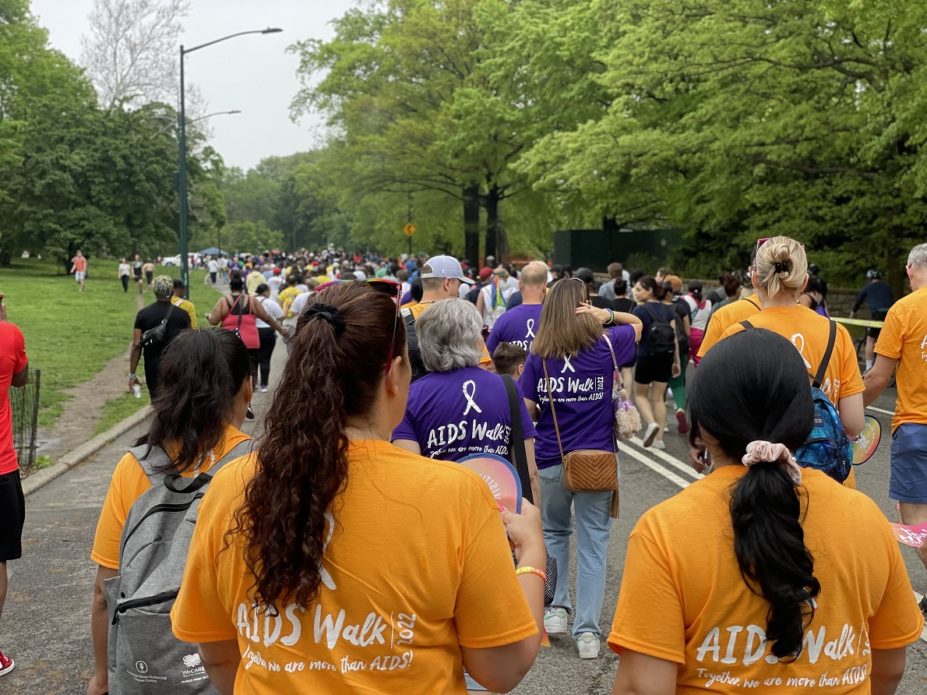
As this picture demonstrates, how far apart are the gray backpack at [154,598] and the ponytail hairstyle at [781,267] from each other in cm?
264

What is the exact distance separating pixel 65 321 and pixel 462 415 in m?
27.7

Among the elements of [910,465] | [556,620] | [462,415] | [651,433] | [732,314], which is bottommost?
[556,620]

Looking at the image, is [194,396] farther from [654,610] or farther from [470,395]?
[654,610]

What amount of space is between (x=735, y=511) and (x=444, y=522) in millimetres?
570

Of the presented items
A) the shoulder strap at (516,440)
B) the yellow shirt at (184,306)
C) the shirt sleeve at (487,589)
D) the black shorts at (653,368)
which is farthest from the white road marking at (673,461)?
the shirt sleeve at (487,589)

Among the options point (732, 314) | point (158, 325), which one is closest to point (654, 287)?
point (158, 325)

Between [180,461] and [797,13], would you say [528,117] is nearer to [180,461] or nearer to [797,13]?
[797,13]

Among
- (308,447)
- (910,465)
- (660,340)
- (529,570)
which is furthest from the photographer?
(660,340)

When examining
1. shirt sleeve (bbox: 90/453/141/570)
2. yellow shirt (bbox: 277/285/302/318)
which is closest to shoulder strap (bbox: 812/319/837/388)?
shirt sleeve (bbox: 90/453/141/570)

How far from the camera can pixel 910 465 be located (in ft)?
18.1

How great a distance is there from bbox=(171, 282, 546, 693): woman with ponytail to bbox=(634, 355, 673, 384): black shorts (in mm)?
9127

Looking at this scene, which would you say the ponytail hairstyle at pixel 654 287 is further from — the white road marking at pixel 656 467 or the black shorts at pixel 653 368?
the white road marking at pixel 656 467

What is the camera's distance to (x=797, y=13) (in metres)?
18.6

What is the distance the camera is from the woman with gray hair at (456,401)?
4.19 metres
